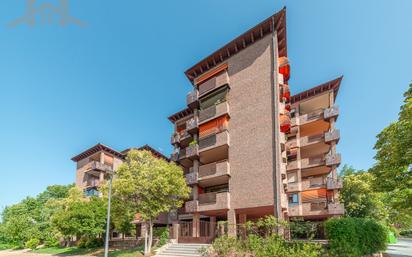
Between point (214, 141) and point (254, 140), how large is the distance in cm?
442

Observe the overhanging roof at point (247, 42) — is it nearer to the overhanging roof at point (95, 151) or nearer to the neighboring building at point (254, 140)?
the neighboring building at point (254, 140)

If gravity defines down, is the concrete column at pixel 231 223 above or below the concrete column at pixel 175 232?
above

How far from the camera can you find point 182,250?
21.6 meters

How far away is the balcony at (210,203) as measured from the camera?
22406mm

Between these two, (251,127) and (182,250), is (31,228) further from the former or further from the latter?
(251,127)

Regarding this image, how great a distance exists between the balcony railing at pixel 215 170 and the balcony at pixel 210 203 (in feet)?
5.92

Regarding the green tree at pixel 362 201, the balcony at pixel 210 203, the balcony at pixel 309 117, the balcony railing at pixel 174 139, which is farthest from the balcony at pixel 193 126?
the green tree at pixel 362 201

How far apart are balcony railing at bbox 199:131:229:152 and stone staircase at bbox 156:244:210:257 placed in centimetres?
919

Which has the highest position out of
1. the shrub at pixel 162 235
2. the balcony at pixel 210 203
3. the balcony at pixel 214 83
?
the balcony at pixel 214 83

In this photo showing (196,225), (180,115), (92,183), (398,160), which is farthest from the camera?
(92,183)

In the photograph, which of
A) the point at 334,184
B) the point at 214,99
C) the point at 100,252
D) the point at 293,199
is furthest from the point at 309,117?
the point at 100,252

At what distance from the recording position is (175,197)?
75.5 feet

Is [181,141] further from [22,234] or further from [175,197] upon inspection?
[22,234]

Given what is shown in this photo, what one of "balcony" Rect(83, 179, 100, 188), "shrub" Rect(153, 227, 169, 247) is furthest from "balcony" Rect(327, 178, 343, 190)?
"balcony" Rect(83, 179, 100, 188)
